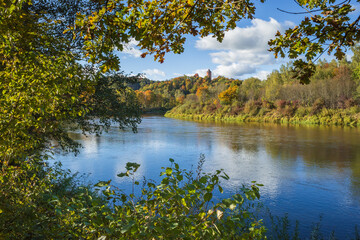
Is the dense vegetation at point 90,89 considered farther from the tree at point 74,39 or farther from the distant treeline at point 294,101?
the distant treeline at point 294,101

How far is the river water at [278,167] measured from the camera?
289 inches

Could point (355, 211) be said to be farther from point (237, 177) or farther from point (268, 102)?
point (268, 102)

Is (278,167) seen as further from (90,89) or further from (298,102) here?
(298,102)

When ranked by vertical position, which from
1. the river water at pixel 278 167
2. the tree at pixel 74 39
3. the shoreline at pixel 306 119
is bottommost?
the river water at pixel 278 167

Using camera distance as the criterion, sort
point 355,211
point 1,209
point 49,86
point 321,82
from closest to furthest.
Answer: point 1,209 < point 49,86 < point 355,211 < point 321,82

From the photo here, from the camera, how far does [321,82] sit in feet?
137

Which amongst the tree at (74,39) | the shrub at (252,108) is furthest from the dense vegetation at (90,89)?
the shrub at (252,108)

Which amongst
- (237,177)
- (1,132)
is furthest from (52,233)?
(237,177)

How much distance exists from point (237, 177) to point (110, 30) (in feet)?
28.3

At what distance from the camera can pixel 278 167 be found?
11.9 metres

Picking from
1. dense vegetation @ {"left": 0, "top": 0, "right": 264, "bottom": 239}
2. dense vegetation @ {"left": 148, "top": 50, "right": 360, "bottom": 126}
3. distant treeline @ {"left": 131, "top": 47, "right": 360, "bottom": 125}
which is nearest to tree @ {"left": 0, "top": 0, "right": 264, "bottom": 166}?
dense vegetation @ {"left": 0, "top": 0, "right": 264, "bottom": 239}

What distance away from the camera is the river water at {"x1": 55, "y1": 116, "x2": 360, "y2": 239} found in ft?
24.1

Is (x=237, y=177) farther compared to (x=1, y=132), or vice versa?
(x=237, y=177)

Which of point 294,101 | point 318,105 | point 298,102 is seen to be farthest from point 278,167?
point 294,101
